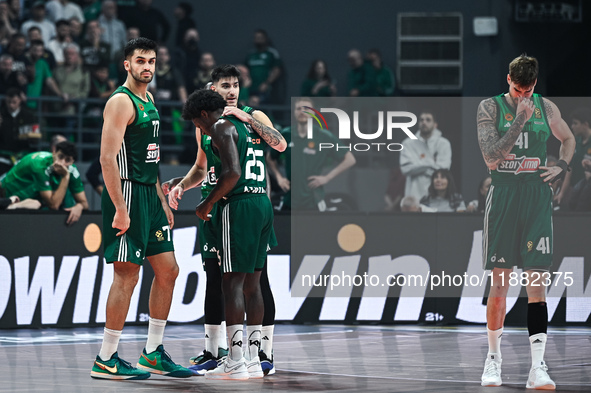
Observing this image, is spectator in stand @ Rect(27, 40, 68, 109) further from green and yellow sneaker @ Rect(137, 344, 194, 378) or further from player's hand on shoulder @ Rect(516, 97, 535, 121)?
player's hand on shoulder @ Rect(516, 97, 535, 121)

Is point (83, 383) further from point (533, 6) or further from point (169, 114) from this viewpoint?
point (533, 6)

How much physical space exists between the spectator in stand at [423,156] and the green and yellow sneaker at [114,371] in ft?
21.6

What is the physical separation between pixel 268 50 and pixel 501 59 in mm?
4705

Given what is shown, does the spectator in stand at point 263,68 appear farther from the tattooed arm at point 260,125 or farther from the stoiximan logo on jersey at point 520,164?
the stoiximan logo on jersey at point 520,164

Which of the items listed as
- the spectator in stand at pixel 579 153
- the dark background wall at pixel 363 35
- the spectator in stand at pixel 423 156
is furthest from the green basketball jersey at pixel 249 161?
the dark background wall at pixel 363 35

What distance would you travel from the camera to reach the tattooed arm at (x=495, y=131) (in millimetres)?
7020

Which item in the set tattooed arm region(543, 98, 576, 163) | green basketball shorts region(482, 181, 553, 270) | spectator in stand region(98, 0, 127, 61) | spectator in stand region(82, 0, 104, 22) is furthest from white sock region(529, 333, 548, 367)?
spectator in stand region(82, 0, 104, 22)

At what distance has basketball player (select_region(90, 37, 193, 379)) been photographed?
7.19 meters

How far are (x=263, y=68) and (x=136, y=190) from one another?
11.4 meters

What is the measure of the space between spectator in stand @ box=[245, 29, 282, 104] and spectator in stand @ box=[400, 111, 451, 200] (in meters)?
5.46

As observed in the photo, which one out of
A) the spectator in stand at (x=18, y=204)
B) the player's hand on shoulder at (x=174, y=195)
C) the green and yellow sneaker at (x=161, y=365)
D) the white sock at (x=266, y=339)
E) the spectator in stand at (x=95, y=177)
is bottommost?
the green and yellow sneaker at (x=161, y=365)

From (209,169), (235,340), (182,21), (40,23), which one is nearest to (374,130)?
(182,21)

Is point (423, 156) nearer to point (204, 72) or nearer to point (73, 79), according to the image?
point (204, 72)

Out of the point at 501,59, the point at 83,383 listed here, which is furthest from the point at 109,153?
the point at 501,59
